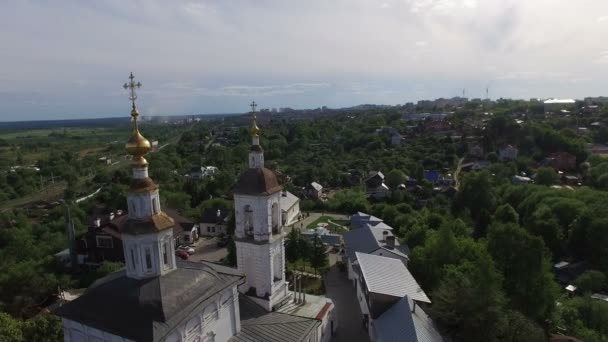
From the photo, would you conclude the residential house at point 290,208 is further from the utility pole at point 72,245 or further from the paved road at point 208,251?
the utility pole at point 72,245

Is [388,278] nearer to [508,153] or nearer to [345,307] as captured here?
[345,307]

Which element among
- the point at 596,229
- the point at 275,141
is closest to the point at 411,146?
the point at 275,141

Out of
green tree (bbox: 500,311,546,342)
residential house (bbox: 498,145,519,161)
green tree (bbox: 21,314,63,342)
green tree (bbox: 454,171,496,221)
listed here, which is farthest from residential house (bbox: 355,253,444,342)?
residential house (bbox: 498,145,519,161)

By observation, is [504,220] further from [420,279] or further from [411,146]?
[411,146]

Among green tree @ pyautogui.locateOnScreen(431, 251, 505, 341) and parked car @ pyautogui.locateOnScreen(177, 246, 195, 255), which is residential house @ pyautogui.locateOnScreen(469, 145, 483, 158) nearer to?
parked car @ pyautogui.locateOnScreen(177, 246, 195, 255)

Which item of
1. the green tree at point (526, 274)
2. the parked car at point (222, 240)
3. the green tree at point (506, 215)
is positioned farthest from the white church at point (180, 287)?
the green tree at point (506, 215)

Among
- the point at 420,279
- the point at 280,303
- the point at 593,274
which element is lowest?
the point at 593,274
